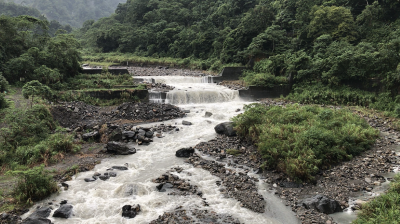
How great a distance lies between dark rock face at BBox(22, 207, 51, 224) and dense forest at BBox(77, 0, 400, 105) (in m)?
19.2

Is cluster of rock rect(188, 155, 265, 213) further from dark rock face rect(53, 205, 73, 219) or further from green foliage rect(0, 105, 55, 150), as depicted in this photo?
green foliage rect(0, 105, 55, 150)

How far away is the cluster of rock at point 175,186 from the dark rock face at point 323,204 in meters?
3.29

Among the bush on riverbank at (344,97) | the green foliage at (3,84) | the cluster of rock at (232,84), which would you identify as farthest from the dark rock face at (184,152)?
the cluster of rock at (232,84)

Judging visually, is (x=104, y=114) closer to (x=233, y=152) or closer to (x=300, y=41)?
(x=233, y=152)

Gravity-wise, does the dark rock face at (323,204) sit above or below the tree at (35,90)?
below

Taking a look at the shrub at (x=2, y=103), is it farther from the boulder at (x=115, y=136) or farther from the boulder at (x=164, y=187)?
the boulder at (x=164, y=187)

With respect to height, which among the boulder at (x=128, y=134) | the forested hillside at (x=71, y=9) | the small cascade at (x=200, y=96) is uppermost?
the forested hillside at (x=71, y=9)

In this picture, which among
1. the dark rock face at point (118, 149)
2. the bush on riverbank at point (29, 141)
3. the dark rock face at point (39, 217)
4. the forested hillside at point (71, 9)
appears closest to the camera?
the dark rock face at point (39, 217)

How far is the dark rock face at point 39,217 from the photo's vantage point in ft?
20.2

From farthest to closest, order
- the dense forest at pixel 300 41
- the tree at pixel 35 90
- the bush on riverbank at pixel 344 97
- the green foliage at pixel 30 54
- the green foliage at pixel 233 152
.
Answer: the dense forest at pixel 300 41 < the green foliage at pixel 30 54 < the bush on riverbank at pixel 344 97 < the tree at pixel 35 90 < the green foliage at pixel 233 152

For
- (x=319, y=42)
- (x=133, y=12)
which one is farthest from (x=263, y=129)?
(x=133, y=12)

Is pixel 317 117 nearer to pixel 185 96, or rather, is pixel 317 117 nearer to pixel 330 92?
pixel 330 92

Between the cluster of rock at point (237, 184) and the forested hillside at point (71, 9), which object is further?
the forested hillside at point (71, 9)

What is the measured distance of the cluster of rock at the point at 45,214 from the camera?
20.3ft
